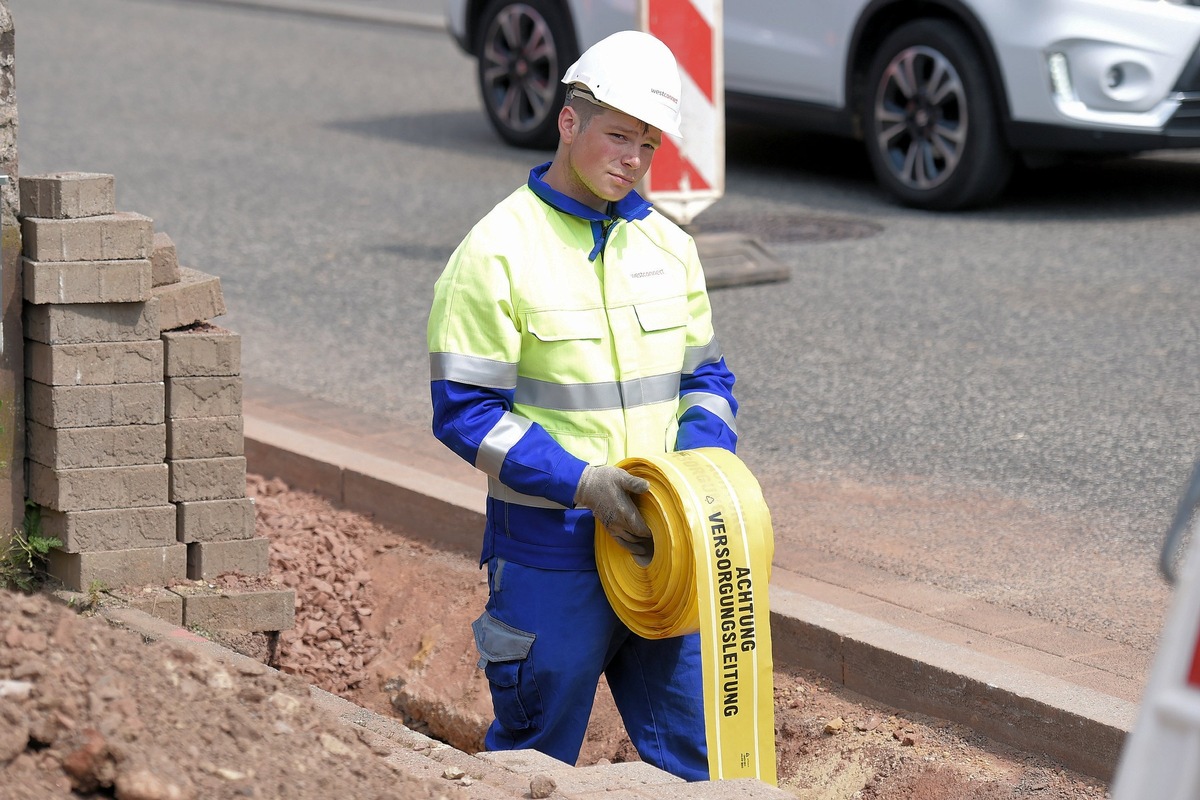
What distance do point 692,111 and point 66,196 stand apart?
4.72 meters

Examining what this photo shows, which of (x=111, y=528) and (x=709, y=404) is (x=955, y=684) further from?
(x=111, y=528)

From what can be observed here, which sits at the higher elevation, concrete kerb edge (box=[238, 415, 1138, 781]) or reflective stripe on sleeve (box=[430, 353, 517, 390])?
reflective stripe on sleeve (box=[430, 353, 517, 390])

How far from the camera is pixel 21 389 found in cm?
473

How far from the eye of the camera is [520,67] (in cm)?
1227

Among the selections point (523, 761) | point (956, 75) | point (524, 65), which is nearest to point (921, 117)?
point (956, 75)

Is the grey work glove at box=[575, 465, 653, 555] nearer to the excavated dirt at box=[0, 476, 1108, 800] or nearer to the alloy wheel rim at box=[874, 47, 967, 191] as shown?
the excavated dirt at box=[0, 476, 1108, 800]

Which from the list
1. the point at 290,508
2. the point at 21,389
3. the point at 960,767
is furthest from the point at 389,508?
the point at 960,767

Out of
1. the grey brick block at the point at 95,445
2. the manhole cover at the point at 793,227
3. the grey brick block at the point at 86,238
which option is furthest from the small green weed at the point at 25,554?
the manhole cover at the point at 793,227

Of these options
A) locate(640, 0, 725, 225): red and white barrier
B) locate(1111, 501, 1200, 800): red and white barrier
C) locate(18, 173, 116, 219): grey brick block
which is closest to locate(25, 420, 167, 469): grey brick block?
locate(18, 173, 116, 219): grey brick block

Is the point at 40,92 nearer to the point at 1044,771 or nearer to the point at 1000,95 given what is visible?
the point at 1000,95

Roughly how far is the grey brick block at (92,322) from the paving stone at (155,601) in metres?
0.70

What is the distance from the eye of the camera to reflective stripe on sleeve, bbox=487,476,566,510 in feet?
12.5

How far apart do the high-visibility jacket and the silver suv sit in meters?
6.30

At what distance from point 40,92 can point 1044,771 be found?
1254 cm
